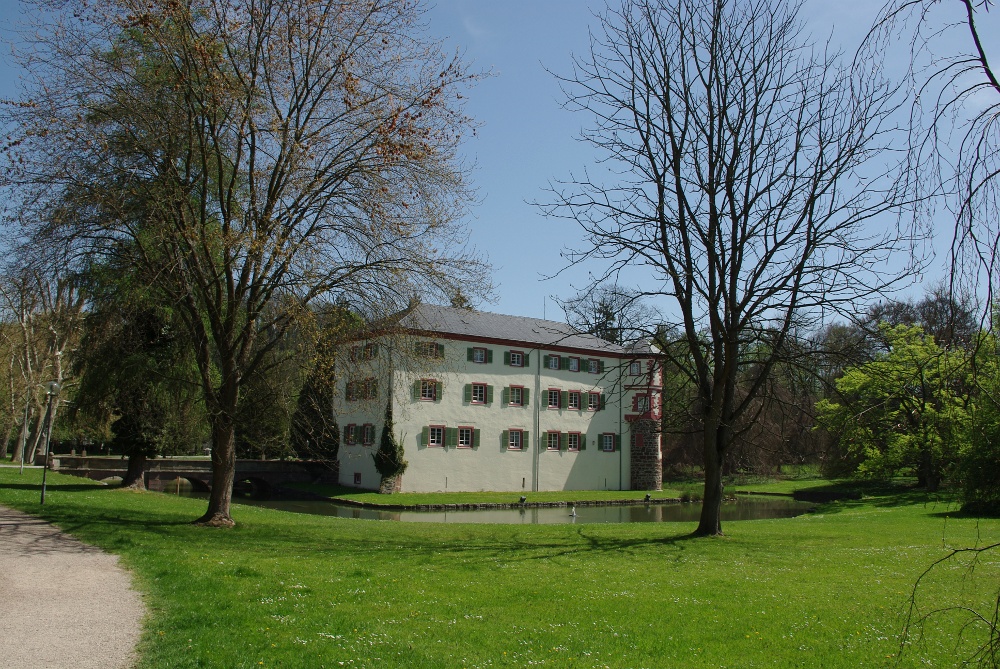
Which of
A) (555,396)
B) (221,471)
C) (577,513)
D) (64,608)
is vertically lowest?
(577,513)

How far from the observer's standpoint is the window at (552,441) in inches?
1658

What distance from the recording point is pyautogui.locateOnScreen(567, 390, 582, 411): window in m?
43.6

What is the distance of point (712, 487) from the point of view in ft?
51.5

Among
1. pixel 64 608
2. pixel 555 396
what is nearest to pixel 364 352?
pixel 64 608

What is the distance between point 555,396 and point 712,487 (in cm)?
2734

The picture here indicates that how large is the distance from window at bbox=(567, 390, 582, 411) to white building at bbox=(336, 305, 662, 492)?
0.06 metres

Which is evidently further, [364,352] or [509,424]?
[509,424]

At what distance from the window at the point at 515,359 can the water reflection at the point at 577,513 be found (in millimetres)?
9235

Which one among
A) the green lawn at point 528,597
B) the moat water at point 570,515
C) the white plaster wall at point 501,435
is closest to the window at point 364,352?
the green lawn at point 528,597

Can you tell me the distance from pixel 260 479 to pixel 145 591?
35.9 m

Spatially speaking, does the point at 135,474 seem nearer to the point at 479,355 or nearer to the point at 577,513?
the point at 577,513

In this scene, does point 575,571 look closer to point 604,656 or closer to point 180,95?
point 604,656

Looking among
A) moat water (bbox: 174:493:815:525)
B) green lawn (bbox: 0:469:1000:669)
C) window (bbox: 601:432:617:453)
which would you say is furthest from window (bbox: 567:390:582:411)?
green lawn (bbox: 0:469:1000:669)

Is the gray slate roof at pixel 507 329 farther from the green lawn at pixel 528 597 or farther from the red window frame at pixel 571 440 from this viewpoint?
the green lawn at pixel 528 597
